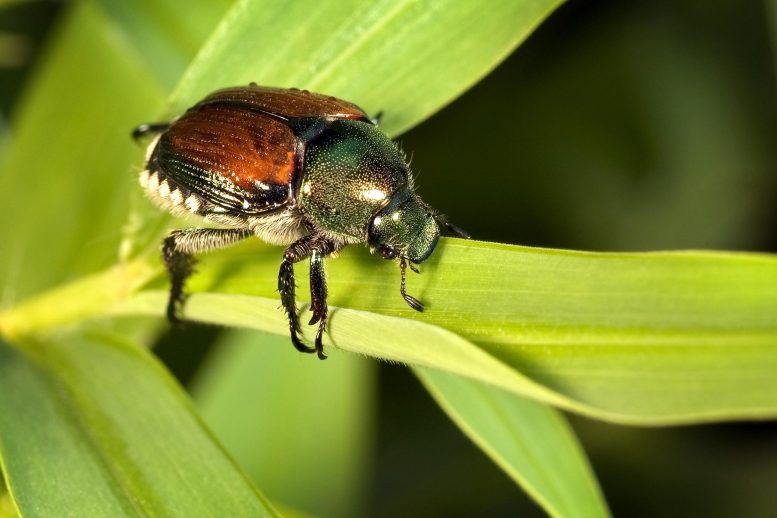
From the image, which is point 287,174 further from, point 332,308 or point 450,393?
point 450,393

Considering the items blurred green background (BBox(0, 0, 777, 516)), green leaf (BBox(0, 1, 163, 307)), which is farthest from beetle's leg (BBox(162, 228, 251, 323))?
blurred green background (BBox(0, 0, 777, 516))

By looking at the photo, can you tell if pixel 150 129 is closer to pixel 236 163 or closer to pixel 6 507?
pixel 236 163

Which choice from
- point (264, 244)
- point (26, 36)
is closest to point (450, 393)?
point (264, 244)

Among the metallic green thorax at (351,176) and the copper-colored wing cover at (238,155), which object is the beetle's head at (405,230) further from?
the copper-colored wing cover at (238,155)

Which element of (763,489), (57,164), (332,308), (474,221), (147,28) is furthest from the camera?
(474,221)

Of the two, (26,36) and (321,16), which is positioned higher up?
(321,16)

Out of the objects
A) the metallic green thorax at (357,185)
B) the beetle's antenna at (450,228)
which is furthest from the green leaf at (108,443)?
the beetle's antenna at (450,228)

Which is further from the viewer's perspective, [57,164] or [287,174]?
[57,164]
